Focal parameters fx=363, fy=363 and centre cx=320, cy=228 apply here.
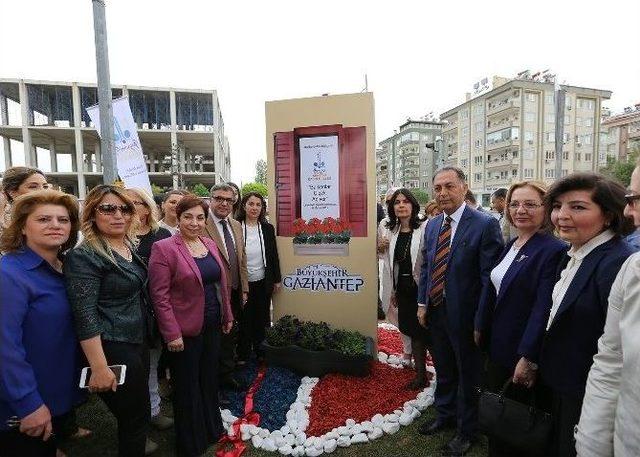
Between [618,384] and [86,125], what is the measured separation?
40570 mm

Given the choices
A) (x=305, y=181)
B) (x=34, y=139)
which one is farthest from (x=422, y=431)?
(x=34, y=139)

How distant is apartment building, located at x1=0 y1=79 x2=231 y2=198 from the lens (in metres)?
32.4

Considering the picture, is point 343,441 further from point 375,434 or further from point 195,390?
point 195,390

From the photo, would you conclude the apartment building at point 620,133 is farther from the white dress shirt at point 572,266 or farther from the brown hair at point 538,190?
the white dress shirt at point 572,266

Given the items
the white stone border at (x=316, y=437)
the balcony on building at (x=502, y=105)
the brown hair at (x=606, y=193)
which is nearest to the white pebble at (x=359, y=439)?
the white stone border at (x=316, y=437)

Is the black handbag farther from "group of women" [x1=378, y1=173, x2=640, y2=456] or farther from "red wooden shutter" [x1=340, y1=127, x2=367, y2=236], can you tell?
"red wooden shutter" [x1=340, y1=127, x2=367, y2=236]

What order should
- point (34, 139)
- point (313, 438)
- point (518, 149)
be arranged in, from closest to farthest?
point (313, 438), point (34, 139), point (518, 149)

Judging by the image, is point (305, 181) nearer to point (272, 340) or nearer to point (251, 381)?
point (272, 340)

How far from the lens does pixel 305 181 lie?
446 cm

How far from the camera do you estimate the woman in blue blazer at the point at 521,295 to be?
2.05 meters

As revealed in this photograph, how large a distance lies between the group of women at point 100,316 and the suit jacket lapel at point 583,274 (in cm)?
223

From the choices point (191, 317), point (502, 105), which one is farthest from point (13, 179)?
point (502, 105)

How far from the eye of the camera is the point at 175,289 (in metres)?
2.54

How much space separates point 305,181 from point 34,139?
4151cm
